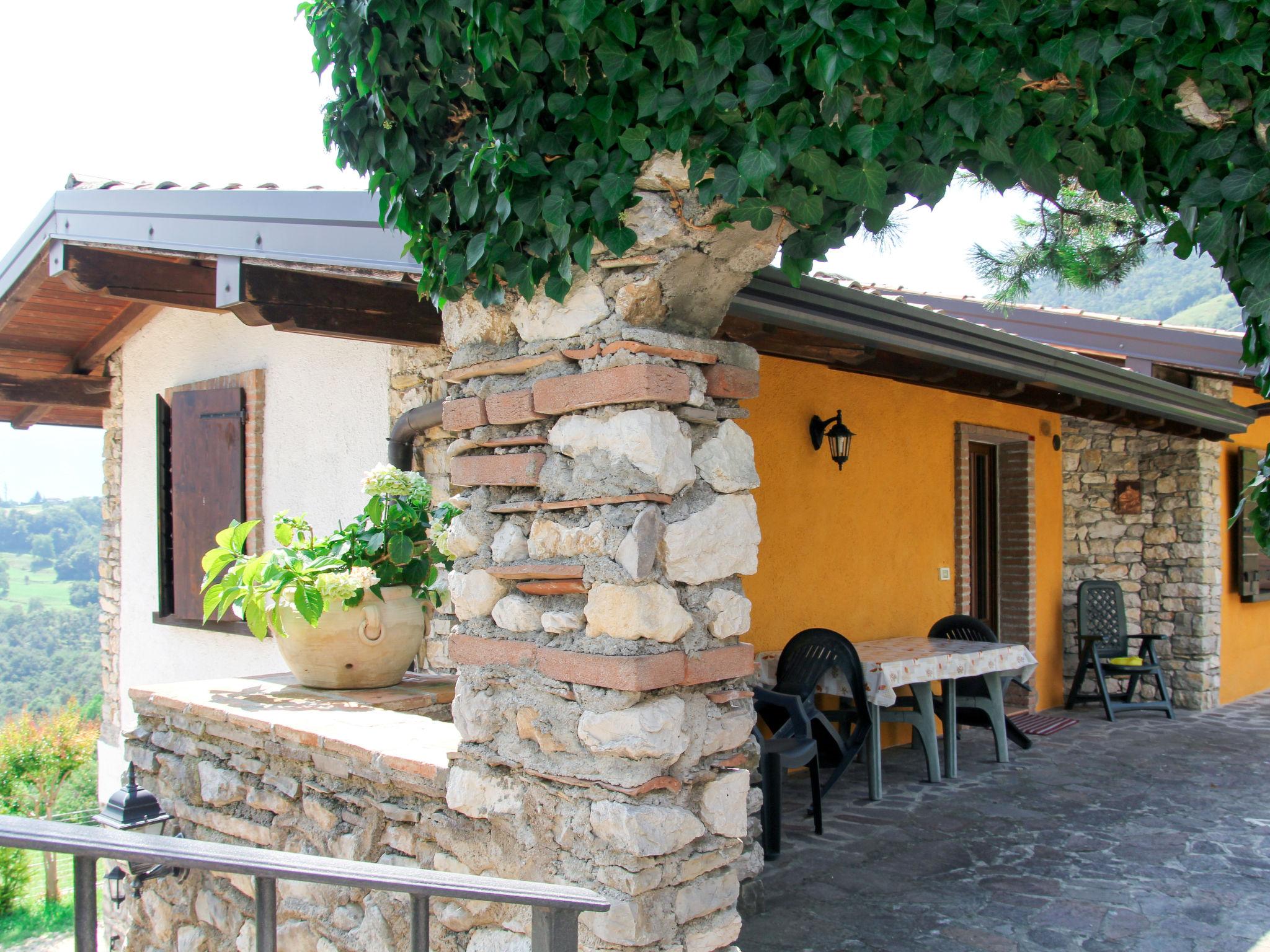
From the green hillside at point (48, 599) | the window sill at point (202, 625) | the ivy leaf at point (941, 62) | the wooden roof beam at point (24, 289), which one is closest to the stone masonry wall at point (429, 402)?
the window sill at point (202, 625)

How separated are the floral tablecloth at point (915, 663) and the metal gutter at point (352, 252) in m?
1.47

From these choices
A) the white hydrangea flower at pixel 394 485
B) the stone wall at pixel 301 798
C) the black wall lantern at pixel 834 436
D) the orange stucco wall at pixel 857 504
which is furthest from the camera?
the black wall lantern at pixel 834 436

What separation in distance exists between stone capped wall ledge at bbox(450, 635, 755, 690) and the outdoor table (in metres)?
2.57

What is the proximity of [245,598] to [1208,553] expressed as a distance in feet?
23.6

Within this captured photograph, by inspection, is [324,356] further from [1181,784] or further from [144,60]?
[144,60]

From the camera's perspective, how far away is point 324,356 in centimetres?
515

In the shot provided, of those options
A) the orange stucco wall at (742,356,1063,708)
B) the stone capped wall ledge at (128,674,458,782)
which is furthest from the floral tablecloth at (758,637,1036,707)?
the stone capped wall ledge at (128,674,458,782)

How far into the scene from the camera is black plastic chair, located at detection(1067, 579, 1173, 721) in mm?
7277

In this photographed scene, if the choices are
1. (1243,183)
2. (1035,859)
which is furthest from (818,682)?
(1243,183)

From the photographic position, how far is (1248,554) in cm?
832

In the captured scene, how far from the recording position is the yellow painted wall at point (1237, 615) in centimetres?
827

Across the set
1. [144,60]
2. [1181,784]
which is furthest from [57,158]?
[1181,784]

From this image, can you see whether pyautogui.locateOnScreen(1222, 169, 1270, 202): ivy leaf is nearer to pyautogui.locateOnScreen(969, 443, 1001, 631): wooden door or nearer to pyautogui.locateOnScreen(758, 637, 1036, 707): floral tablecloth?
pyautogui.locateOnScreen(758, 637, 1036, 707): floral tablecloth

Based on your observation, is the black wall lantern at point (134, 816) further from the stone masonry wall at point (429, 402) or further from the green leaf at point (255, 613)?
the stone masonry wall at point (429, 402)
